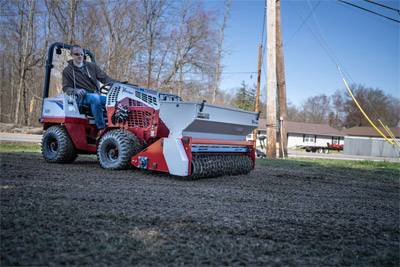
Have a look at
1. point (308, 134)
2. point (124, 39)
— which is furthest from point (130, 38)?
point (308, 134)

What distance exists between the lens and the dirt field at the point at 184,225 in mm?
2107

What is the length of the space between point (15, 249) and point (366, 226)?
2.96m

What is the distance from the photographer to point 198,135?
572cm

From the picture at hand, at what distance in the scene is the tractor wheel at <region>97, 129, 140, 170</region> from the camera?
232 inches

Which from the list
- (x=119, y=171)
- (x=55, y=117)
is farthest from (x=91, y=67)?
(x=119, y=171)

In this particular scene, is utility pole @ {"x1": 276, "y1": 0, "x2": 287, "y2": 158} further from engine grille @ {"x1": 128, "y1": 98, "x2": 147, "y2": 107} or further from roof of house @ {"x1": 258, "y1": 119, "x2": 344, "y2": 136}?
roof of house @ {"x1": 258, "y1": 119, "x2": 344, "y2": 136}

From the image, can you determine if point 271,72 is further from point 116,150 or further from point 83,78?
point 116,150

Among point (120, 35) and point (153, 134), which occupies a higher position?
point (120, 35)

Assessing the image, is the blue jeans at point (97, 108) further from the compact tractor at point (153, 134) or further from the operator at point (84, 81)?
the compact tractor at point (153, 134)

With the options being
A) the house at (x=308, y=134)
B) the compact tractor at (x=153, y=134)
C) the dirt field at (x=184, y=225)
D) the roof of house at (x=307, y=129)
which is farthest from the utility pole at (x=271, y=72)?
the roof of house at (x=307, y=129)

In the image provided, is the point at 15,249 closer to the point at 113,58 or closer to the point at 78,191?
the point at 78,191

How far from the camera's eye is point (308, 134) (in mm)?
48375

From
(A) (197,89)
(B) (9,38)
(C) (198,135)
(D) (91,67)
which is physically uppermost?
(B) (9,38)

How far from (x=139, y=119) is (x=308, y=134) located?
45.7 meters
